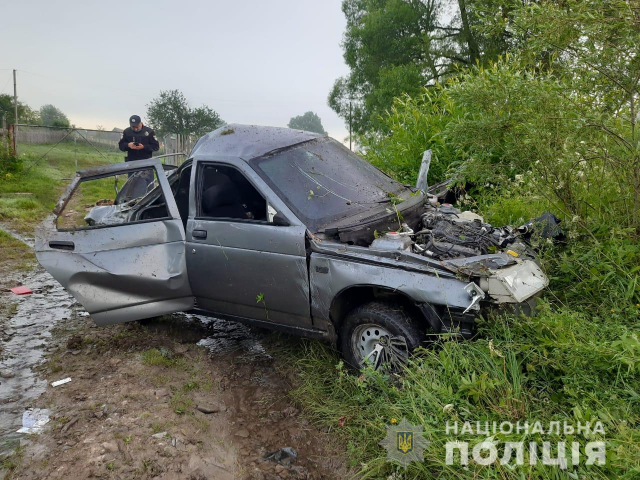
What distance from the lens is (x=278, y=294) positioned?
12.6 feet

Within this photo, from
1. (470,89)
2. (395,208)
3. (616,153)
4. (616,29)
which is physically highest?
(616,29)

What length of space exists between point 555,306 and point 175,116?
1049 inches

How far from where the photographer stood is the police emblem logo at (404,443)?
2.62 meters

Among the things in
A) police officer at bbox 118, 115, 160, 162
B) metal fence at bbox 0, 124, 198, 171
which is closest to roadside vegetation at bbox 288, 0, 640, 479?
police officer at bbox 118, 115, 160, 162

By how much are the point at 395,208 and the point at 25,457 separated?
3115 mm

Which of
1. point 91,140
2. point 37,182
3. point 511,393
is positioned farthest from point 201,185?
point 91,140

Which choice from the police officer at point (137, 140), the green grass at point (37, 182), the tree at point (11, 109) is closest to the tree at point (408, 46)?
the green grass at point (37, 182)

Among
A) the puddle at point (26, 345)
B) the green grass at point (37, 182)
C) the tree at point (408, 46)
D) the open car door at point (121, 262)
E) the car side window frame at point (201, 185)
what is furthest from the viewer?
the tree at point (408, 46)

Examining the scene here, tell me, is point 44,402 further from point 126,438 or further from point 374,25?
point 374,25

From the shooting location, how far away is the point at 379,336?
344 centimetres

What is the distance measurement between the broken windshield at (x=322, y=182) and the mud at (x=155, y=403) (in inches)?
53.9

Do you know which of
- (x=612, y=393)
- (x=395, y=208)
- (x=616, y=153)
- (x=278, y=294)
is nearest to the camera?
(x=612, y=393)

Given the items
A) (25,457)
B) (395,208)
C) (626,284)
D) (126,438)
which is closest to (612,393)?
(626,284)

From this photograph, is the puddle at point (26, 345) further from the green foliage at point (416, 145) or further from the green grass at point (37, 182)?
the green foliage at point (416, 145)
